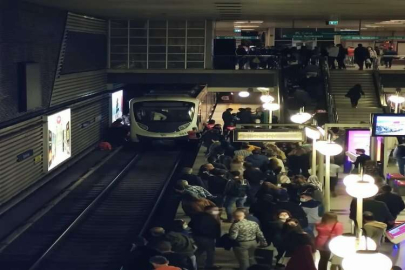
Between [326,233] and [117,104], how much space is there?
26.0 metres

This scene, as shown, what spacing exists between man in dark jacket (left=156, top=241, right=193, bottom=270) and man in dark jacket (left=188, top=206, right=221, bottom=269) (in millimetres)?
1125

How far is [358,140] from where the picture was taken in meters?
22.2

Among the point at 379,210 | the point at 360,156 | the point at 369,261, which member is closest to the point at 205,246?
the point at 379,210

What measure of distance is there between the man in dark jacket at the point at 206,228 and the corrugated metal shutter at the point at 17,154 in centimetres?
789

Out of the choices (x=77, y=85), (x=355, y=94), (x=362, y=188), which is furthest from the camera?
(x=355, y=94)

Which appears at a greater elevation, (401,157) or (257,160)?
(257,160)

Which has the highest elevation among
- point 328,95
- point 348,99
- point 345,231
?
point 328,95

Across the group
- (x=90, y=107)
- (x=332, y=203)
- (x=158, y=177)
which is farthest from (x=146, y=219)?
(x=90, y=107)

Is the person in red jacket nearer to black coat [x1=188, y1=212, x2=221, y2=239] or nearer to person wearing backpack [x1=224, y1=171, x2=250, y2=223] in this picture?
black coat [x1=188, y1=212, x2=221, y2=239]

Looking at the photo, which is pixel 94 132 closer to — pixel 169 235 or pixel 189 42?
pixel 189 42

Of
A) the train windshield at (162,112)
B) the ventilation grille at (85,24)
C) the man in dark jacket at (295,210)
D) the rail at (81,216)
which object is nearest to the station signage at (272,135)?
the rail at (81,216)

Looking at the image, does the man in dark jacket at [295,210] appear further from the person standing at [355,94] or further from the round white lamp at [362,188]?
the person standing at [355,94]

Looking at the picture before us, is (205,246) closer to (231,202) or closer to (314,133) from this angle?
(231,202)

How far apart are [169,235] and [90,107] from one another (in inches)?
776
